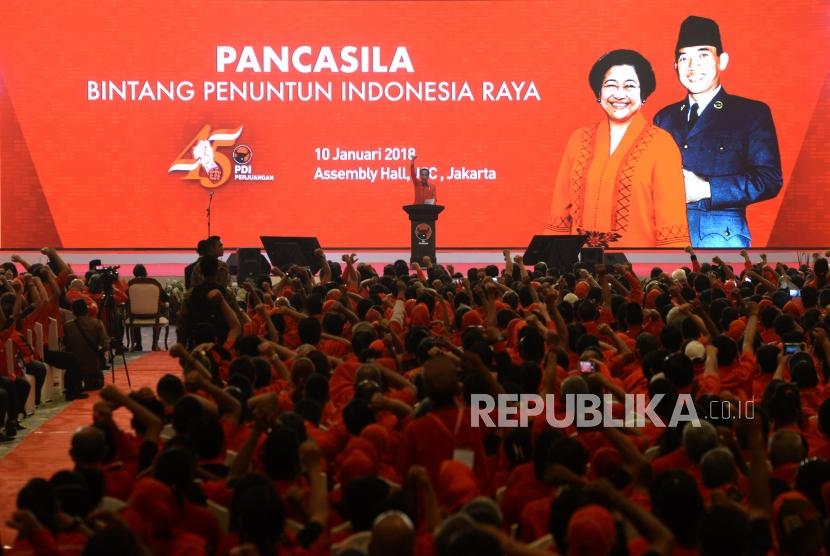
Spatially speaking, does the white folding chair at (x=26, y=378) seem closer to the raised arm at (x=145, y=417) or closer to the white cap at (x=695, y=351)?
the raised arm at (x=145, y=417)

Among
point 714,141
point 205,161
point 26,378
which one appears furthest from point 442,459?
point 714,141

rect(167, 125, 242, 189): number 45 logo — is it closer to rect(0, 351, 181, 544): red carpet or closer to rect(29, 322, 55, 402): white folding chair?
rect(0, 351, 181, 544): red carpet

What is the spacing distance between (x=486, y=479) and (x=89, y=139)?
17702 mm

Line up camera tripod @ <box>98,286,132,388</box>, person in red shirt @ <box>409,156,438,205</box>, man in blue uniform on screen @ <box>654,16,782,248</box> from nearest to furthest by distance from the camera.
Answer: camera tripod @ <box>98,286,132,388</box>, person in red shirt @ <box>409,156,438,205</box>, man in blue uniform on screen @ <box>654,16,782,248</box>

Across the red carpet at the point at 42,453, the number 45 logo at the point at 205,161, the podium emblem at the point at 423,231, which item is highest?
the number 45 logo at the point at 205,161

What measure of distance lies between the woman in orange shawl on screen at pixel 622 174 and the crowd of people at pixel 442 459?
Result: 13.0 m

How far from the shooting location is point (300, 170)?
69.4ft

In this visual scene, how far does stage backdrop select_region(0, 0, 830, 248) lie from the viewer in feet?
69.3

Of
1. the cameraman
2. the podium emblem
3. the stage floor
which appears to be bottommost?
the cameraman

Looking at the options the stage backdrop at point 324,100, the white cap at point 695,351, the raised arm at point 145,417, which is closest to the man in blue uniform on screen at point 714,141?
the stage backdrop at point 324,100

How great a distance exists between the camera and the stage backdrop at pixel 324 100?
831 inches

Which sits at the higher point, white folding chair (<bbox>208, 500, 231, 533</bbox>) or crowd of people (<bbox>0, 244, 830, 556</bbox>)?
crowd of people (<bbox>0, 244, 830, 556</bbox>)

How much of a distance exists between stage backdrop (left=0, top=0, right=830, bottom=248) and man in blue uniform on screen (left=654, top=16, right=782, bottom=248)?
273 mm

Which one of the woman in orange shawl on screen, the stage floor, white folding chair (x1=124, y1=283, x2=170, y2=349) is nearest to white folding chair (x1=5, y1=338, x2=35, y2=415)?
white folding chair (x1=124, y1=283, x2=170, y2=349)
